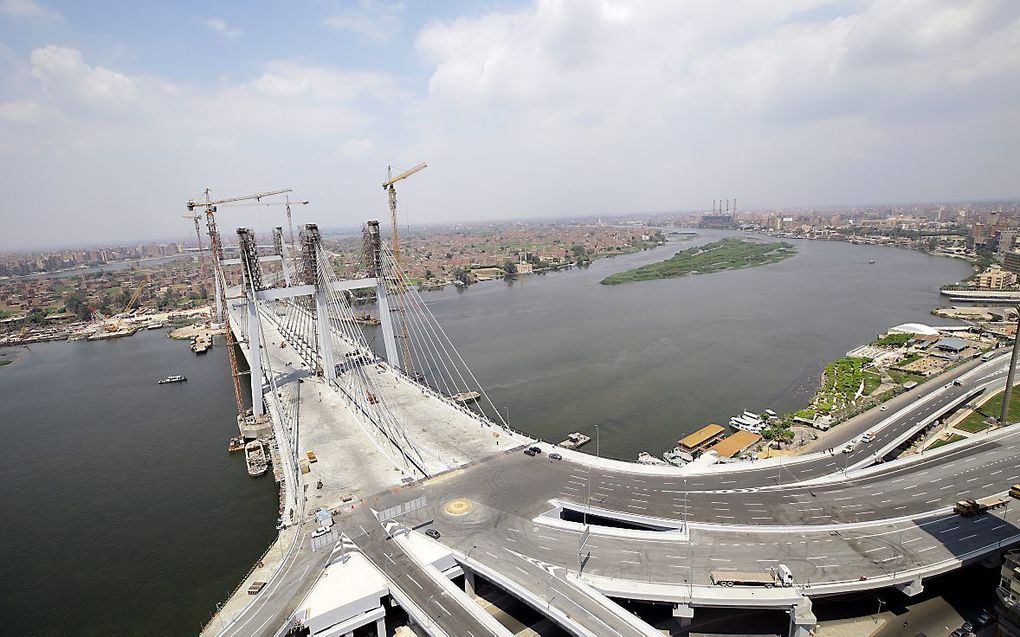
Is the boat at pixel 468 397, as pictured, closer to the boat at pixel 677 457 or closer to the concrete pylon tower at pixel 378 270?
the concrete pylon tower at pixel 378 270

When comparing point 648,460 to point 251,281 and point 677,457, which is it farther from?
point 251,281

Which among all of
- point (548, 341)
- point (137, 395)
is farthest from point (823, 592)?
point (137, 395)

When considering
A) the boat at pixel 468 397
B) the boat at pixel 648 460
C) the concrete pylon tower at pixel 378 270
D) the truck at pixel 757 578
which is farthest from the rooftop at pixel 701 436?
the concrete pylon tower at pixel 378 270

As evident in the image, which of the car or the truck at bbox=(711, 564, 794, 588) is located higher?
the truck at bbox=(711, 564, 794, 588)

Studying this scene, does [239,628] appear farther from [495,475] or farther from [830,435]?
[830,435]

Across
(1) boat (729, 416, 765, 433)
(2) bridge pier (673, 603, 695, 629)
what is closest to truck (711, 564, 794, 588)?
(2) bridge pier (673, 603, 695, 629)

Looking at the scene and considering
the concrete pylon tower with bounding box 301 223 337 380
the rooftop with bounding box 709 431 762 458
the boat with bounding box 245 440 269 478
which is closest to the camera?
the rooftop with bounding box 709 431 762 458

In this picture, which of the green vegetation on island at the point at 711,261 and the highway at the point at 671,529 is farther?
the green vegetation on island at the point at 711,261

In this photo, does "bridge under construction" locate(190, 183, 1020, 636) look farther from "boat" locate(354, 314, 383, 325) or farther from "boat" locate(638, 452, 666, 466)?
"boat" locate(354, 314, 383, 325)
